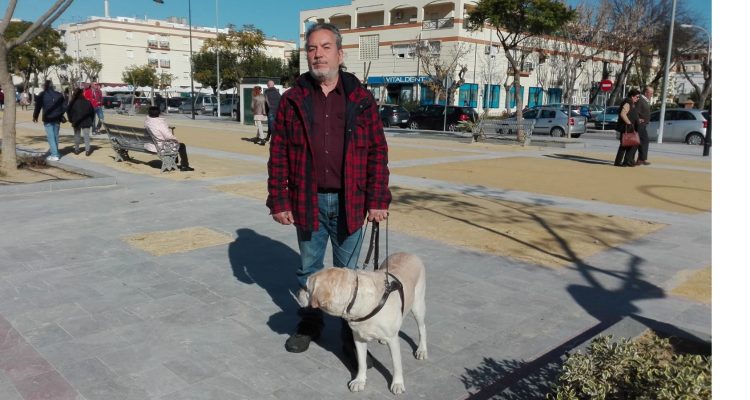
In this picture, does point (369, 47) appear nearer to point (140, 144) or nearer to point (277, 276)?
point (140, 144)

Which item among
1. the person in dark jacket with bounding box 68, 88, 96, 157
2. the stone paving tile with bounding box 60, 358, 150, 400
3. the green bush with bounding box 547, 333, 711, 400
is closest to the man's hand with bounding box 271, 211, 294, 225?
the stone paving tile with bounding box 60, 358, 150, 400

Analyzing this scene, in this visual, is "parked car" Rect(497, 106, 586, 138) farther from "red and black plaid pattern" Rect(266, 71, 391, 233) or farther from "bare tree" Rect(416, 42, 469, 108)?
"red and black plaid pattern" Rect(266, 71, 391, 233)

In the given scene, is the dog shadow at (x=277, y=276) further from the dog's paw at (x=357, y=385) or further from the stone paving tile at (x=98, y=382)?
the stone paving tile at (x=98, y=382)

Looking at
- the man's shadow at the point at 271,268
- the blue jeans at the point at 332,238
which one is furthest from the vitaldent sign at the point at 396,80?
the blue jeans at the point at 332,238

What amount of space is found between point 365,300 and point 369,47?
52.6 m

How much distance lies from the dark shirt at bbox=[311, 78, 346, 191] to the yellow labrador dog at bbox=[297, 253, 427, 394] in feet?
2.12

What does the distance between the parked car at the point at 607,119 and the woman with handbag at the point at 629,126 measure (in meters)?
19.8

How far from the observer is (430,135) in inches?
883

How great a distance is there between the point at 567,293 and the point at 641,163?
35.2ft

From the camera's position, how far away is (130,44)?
80.1 m

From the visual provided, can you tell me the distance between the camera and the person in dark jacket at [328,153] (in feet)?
10.4

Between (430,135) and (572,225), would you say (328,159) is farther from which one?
(430,135)

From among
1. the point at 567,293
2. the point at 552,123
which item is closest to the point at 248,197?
the point at 567,293

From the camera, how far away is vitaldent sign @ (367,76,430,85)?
4741cm
